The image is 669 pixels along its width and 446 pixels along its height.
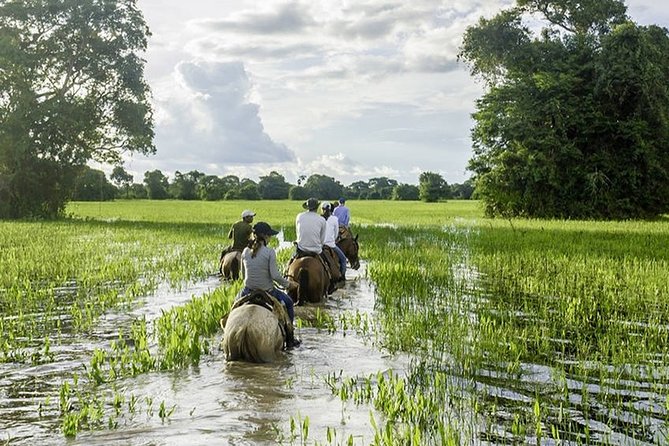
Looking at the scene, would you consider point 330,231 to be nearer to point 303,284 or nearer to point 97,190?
point 303,284

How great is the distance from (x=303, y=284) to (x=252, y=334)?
14.4 ft

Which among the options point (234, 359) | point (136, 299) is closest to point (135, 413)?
point (234, 359)

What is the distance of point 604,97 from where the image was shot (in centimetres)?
4025

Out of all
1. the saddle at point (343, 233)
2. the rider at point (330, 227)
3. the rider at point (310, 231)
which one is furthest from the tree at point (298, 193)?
the rider at point (310, 231)

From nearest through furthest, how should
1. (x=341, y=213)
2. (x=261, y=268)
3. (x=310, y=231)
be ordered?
1. (x=261, y=268)
2. (x=310, y=231)
3. (x=341, y=213)

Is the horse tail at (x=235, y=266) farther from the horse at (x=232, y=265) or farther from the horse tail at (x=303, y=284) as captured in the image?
the horse tail at (x=303, y=284)

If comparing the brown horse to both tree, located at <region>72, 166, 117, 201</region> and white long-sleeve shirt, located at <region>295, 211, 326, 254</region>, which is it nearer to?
white long-sleeve shirt, located at <region>295, 211, 326, 254</region>

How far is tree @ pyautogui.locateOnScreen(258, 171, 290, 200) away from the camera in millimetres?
132625

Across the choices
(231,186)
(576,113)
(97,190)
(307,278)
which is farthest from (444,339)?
(231,186)

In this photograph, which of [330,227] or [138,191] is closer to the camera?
[330,227]

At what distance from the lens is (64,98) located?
39.1 meters

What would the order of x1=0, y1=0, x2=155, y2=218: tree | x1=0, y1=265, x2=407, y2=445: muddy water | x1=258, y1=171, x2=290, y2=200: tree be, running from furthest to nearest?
x1=258, y1=171, x2=290, y2=200: tree < x1=0, y1=0, x2=155, y2=218: tree < x1=0, y1=265, x2=407, y2=445: muddy water

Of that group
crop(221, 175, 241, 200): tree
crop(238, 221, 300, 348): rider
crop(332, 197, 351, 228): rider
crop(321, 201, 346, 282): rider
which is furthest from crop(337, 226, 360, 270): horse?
crop(221, 175, 241, 200): tree

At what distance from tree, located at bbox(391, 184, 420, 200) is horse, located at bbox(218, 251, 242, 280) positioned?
114 metres
